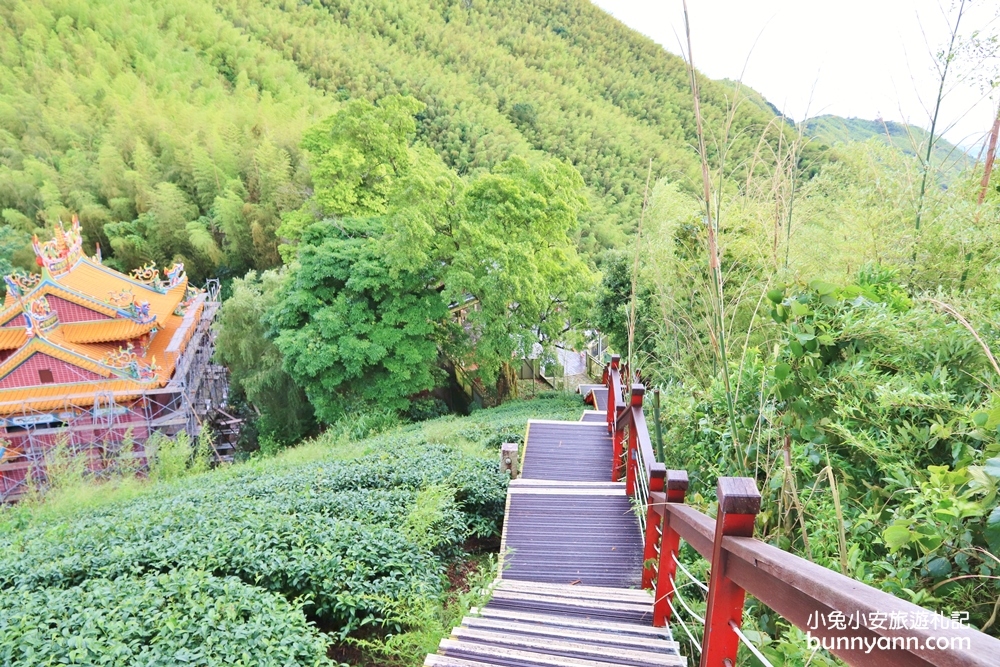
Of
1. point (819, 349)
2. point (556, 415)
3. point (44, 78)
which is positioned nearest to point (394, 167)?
point (556, 415)

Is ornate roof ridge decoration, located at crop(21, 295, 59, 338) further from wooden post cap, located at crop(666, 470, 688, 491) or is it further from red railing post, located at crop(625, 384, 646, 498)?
wooden post cap, located at crop(666, 470, 688, 491)

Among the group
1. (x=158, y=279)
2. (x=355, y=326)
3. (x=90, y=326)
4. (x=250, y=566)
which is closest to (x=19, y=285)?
(x=90, y=326)

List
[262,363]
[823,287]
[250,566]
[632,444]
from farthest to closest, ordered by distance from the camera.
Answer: [262,363] < [632,444] < [250,566] < [823,287]

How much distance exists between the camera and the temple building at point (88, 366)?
9.50 metres

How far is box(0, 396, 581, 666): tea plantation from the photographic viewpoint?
2.01 metres

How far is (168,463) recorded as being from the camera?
7.83 meters

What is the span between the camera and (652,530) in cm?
235

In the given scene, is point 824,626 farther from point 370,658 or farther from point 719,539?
point 370,658

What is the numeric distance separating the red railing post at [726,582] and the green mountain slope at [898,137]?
143cm

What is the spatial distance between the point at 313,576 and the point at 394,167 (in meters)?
10.1

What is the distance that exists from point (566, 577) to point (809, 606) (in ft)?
7.79

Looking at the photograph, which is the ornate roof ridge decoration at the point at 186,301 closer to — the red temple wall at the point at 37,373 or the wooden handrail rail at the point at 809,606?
the red temple wall at the point at 37,373

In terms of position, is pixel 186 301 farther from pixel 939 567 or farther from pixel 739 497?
pixel 939 567

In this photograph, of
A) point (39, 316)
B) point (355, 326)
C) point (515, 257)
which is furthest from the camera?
point (39, 316)
